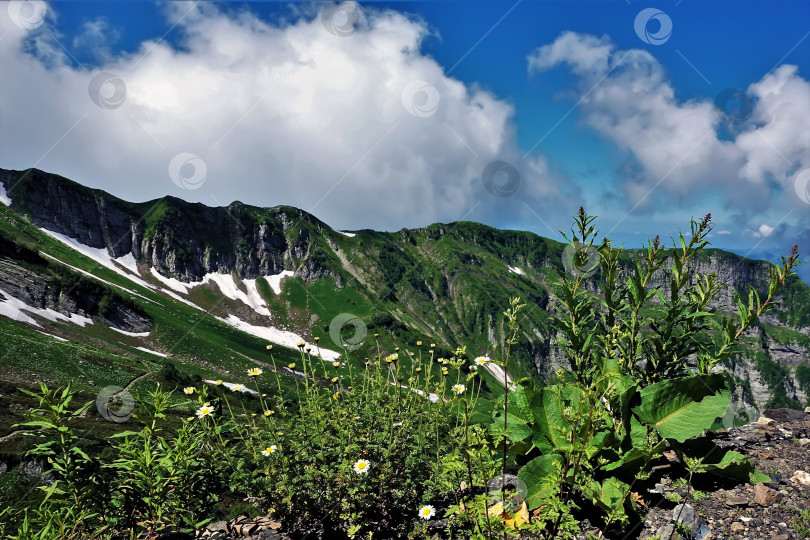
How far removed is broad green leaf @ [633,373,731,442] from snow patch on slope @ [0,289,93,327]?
124m

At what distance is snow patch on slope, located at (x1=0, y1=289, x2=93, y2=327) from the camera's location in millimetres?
94644

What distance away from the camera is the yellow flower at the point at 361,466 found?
16.6 ft

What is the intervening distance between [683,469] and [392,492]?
4.15 meters

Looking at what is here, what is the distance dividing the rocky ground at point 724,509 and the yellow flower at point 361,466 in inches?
48.9

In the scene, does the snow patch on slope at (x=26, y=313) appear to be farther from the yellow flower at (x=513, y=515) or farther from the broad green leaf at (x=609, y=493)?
the broad green leaf at (x=609, y=493)

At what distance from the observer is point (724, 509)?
5125 millimetres

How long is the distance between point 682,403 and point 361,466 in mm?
4419

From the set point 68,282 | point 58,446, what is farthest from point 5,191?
point 58,446

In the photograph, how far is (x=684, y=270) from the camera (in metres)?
6.14

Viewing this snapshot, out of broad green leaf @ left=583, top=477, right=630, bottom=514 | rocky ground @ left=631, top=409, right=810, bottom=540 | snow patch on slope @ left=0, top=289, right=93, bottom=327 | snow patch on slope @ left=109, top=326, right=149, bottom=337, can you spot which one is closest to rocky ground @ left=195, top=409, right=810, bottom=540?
rocky ground @ left=631, top=409, right=810, bottom=540

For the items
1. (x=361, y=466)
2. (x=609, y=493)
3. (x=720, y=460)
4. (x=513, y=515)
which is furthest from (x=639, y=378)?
(x=361, y=466)

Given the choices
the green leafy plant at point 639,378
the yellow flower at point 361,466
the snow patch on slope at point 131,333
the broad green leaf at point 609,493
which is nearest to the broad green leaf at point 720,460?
the green leafy plant at point 639,378

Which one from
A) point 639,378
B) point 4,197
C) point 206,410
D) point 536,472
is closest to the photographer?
point 536,472

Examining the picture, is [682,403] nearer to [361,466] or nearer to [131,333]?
[361,466]
